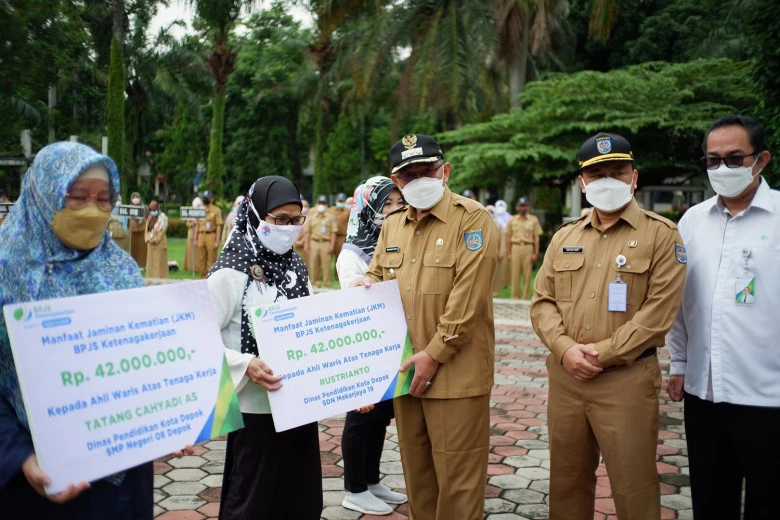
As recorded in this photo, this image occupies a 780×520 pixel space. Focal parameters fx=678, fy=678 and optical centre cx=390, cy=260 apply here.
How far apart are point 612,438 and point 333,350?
132 cm

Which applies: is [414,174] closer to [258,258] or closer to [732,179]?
[258,258]

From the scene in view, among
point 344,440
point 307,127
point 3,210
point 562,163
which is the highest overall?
point 307,127

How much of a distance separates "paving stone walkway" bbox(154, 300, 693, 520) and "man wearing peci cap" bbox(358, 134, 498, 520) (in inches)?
37.9

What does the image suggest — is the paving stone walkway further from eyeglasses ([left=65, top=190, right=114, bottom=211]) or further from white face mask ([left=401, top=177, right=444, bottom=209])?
eyeglasses ([left=65, top=190, right=114, bottom=211])

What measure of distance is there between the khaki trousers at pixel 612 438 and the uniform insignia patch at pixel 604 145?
3.26ft

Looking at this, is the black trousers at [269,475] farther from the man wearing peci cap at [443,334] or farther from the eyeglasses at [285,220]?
the eyeglasses at [285,220]

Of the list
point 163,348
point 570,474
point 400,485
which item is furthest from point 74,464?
point 400,485

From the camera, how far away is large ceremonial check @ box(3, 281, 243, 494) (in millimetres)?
2076

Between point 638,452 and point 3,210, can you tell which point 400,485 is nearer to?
point 638,452

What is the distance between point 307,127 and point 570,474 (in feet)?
123

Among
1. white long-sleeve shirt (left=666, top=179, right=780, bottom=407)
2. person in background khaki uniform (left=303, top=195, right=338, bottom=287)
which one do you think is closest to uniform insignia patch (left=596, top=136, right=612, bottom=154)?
white long-sleeve shirt (left=666, top=179, right=780, bottom=407)

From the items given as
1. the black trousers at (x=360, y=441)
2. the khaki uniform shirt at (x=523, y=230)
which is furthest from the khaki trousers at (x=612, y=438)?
the khaki uniform shirt at (x=523, y=230)

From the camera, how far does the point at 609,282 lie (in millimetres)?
3152

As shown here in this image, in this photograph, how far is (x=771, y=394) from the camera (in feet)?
9.78
